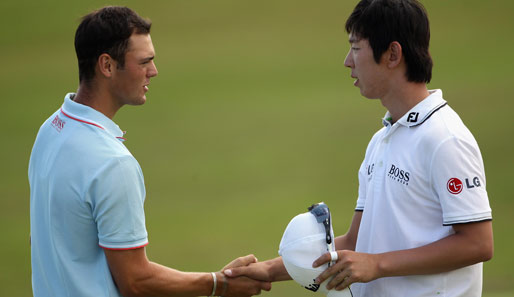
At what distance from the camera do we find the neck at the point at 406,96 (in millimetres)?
2775

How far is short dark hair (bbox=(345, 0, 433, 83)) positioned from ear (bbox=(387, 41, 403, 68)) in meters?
0.01

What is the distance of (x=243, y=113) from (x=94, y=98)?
960 centimetres

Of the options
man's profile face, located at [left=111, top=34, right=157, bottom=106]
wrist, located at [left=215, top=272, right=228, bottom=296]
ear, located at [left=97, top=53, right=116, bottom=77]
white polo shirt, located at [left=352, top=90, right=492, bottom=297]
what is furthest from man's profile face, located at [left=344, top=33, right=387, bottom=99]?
wrist, located at [left=215, top=272, right=228, bottom=296]

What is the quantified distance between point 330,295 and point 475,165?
73 cm

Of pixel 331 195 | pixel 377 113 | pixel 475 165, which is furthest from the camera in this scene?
pixel 377 113

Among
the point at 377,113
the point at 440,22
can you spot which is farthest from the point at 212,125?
the point at 440,22

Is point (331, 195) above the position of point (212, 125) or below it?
below

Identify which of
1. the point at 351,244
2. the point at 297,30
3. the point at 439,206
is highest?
the point at 297,30

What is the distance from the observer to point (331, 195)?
9.53 meters

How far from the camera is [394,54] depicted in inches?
109

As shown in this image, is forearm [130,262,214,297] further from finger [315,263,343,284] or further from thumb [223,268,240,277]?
finger [315,263,343,284]

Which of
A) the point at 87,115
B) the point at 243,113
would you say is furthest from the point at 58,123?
the point at 243,113

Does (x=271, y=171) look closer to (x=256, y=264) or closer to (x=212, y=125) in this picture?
(x=212, y=125)

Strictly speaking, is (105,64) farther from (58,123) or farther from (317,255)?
(317,255)
